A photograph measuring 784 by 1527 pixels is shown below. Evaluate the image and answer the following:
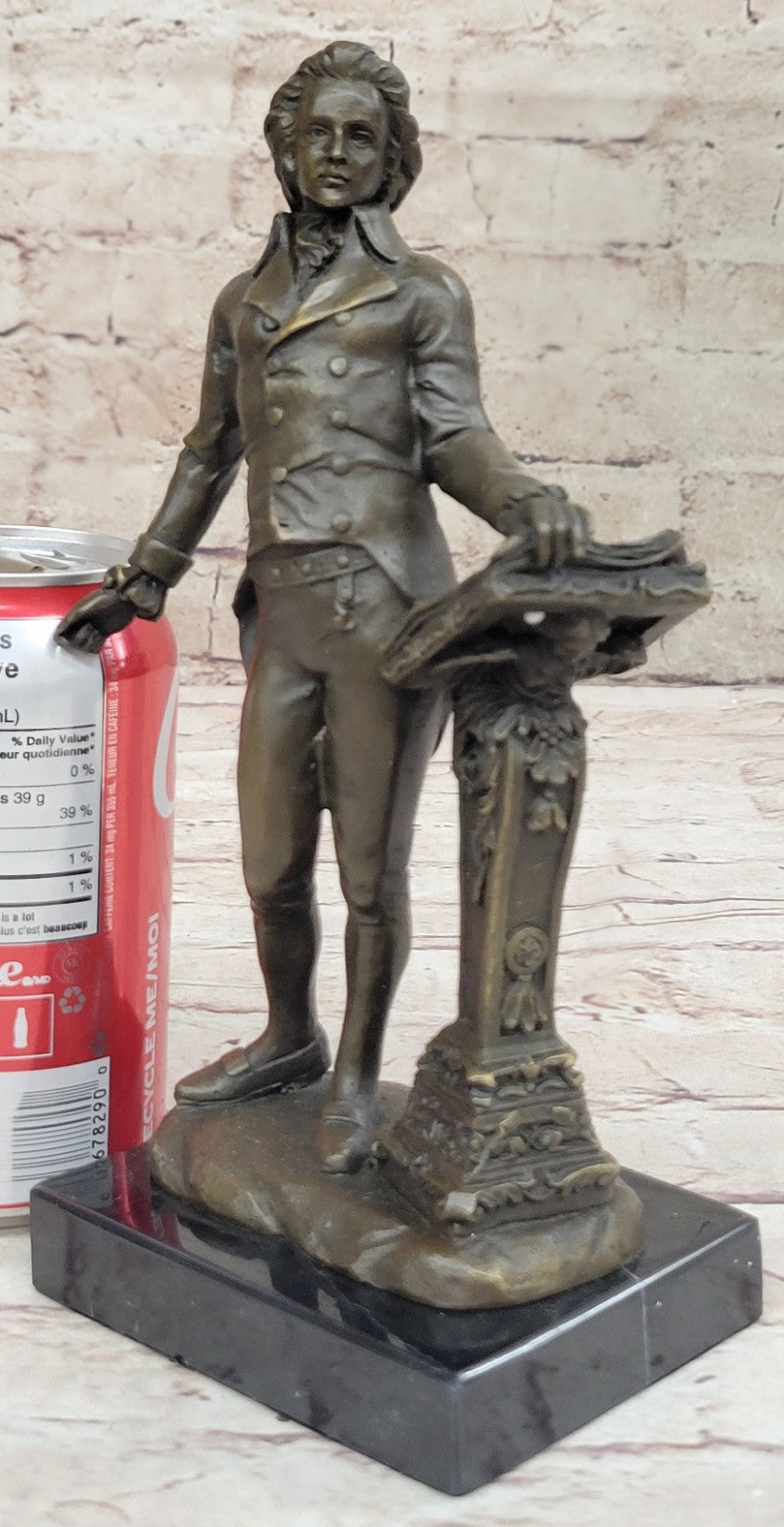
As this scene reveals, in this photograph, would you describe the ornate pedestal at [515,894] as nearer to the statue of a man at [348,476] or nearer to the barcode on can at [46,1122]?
the statue of a man at [348,476]

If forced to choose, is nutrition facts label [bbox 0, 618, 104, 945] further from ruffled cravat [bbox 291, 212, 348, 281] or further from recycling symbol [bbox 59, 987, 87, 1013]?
ruffled cravat [bbox 291, 212, 348, 281]

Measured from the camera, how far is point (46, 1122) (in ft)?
3.73

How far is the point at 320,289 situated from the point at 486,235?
1449mm

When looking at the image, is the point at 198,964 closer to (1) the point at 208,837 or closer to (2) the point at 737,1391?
(1) the point at 208,837

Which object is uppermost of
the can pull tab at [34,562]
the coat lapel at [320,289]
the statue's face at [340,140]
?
the statue's face at [340,140]

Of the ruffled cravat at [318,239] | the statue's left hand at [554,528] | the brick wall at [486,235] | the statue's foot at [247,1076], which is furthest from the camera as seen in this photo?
the brick wall at [486,235]

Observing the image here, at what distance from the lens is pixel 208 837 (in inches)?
73.5

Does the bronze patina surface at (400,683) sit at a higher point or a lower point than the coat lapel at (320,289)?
lower

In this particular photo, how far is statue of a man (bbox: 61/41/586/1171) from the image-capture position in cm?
98

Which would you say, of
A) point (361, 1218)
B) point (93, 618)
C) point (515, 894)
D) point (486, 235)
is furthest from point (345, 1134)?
point (486, 235)

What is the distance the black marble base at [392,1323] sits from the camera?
2.96 ft

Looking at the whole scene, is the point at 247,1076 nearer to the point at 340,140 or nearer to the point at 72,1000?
the point at 72,1000

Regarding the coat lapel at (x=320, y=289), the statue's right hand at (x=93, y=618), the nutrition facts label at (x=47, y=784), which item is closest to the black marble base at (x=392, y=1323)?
the nutrition facts label at (x=47, y=784)

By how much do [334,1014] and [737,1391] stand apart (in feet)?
1.76
